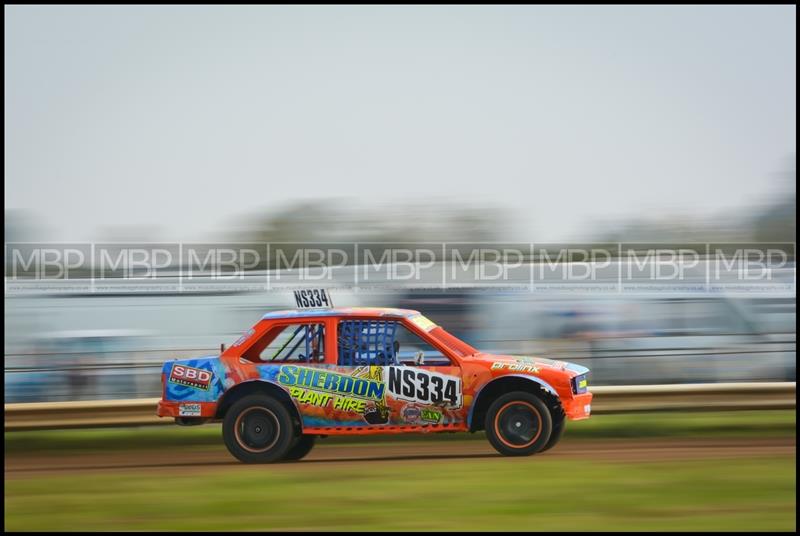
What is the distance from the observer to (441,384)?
9609mm

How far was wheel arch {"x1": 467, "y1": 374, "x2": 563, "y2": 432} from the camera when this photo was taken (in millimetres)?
9555

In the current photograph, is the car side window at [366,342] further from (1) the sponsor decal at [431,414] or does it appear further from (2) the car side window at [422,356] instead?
(1) the sponsor decal at [431,414]

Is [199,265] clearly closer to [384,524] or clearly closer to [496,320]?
[496,320]

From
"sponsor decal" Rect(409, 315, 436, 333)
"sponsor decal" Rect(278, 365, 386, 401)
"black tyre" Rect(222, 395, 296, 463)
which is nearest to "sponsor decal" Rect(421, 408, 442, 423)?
"sponsor decal" Rect(278, 365, 386, 401)

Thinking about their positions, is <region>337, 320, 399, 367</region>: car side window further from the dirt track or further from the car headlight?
the car headlight

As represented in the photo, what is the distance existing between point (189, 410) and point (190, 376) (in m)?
0.34

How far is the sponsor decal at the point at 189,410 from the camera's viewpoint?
32.1 ft

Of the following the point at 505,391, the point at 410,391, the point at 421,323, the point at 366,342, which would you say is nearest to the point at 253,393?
the point at 366,342

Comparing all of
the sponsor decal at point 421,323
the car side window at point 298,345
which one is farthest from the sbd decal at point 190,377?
the sponsor decal at point 421,323

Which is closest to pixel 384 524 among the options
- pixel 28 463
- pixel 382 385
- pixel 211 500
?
pixel 211 500

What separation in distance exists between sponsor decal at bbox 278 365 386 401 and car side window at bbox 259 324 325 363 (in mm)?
191

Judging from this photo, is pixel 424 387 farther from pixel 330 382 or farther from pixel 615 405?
pixel 615 405

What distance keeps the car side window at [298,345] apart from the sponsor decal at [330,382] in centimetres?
19

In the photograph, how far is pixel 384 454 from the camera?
1067 centimetres
